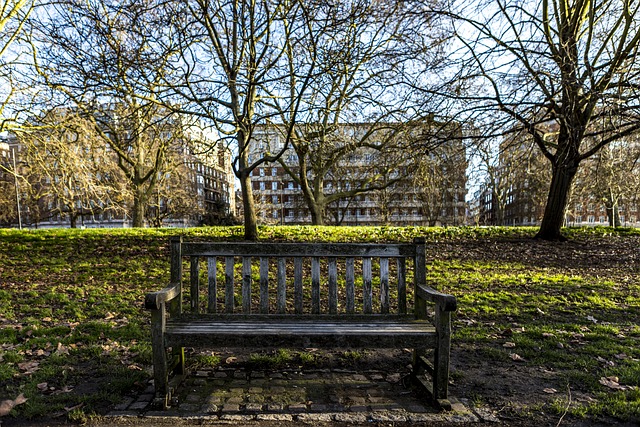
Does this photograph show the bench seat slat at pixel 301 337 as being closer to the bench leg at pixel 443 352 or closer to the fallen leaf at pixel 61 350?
the bench leg at pixel 443 352

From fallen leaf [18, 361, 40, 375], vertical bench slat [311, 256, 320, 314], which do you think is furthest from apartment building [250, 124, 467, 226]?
fallen leaf [18, 361, 40, 375]

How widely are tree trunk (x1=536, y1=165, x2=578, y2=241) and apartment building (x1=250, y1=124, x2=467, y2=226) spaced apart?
8.98 feet

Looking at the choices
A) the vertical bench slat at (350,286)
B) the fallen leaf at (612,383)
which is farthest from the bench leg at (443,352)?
the fallen leaf at (612,383)

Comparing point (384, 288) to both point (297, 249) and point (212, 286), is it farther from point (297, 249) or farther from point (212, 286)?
point (212, 286)

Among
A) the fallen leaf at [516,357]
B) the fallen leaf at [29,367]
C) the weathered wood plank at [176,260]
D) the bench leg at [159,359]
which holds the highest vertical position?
the weathered wood plank at [176,260]

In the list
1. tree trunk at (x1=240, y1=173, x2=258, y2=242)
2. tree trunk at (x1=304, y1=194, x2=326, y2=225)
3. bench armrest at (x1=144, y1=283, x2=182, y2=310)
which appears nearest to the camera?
bench armrest at (x1=144, y1=283, x2=182, y2=310)

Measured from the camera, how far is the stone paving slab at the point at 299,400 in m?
2.74

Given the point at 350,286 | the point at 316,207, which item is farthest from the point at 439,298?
the point at 316,207

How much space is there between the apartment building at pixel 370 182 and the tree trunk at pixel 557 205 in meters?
2.74

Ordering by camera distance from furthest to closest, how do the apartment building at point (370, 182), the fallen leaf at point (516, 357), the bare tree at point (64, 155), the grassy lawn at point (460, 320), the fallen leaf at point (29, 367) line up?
the apartment building at point (370, 182) → the bare tree at point (64, 155) → the fallen leaf at point (516, 357) → the fallen leaf at point (29, 367) → the grassy lawn at point (460, 320)

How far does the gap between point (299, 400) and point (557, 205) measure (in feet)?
38.5

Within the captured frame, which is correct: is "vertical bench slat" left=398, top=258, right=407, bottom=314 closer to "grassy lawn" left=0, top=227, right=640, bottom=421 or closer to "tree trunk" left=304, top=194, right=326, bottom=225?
"grassy lawn" left=0, top=227, right=640, bottom=421

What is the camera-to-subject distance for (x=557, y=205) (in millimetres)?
12008

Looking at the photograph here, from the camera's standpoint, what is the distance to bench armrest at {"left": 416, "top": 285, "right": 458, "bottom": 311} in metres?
2.75
